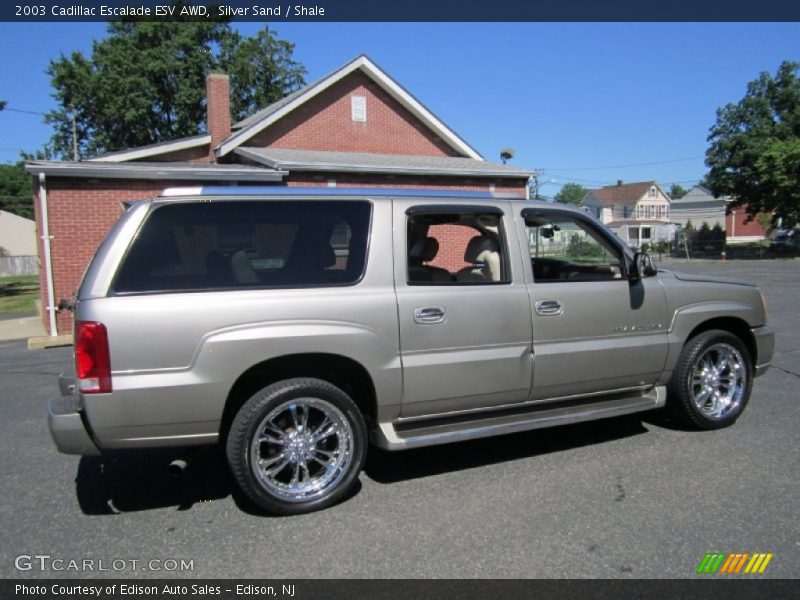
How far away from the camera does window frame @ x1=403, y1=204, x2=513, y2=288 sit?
4.19m

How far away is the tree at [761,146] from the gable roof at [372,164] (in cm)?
2815

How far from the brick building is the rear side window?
114cm

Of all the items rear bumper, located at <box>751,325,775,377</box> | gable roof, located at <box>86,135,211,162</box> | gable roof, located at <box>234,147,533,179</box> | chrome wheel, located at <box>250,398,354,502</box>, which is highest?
gable roof, located at <box>86,135,211,162</box>

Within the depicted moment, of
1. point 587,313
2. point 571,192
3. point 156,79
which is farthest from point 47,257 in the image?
point 571,192

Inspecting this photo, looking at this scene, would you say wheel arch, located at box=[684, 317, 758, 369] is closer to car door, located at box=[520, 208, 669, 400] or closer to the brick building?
car door, located at box=[520, 208, 669, 400]

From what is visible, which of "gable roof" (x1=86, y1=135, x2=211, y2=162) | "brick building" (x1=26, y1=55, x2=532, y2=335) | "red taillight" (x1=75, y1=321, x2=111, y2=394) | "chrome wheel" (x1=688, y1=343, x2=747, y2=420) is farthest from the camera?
"gable roof" (x1=86, y1=135, x2=211, y2=162)

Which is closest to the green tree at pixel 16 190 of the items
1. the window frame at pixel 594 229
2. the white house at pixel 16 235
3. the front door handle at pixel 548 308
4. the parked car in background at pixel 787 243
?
the white house at pixel 16 235

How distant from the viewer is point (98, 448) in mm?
3527

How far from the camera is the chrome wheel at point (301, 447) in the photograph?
12.3ft

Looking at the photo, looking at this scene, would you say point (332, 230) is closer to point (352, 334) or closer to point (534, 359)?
point (352, 334)

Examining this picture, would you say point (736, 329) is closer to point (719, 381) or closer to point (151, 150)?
point (719, 381)
